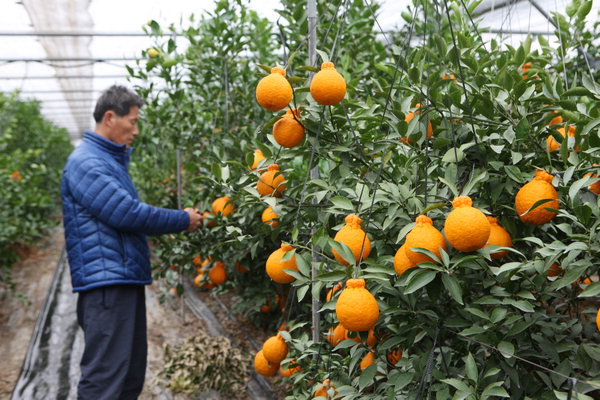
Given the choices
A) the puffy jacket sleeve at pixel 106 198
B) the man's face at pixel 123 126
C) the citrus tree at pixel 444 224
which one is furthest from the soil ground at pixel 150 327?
the citrus tree at pixel 444 224

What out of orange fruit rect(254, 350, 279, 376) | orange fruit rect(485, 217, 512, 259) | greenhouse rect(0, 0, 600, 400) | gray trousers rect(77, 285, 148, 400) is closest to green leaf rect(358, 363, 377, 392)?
greenhouse rect(0, 0, 600, 400)

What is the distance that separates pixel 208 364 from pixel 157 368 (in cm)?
59

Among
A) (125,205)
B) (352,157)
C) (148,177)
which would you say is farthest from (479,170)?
(148,177)

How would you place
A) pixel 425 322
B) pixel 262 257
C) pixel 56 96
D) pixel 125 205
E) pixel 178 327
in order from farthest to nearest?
pixel 56 96, pixel 178 327, pixel 262 257, pixel 125 205, pixel 425 322

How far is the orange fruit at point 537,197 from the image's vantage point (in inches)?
40.7

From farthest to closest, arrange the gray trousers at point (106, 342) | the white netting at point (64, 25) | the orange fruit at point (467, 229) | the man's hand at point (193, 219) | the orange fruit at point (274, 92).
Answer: the white netting at point (64, 25) < the man's hand at point (193, 219) < the gray trousers at point (106, 342) < the orange fruit at point (274, 92) < the orange fruit at point (467, 229)

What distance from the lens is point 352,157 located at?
132 centimetres

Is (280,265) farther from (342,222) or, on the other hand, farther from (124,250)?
(124,250)

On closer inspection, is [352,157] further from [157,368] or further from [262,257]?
[157,368]

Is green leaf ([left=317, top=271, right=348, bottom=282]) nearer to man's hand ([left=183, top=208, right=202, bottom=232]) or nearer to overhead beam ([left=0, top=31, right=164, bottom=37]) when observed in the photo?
man's hand ([left=183, top=208, right=202, bottom=232])

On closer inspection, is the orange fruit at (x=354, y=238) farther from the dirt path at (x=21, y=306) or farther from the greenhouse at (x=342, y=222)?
the dirt path at (x=21, y=306)

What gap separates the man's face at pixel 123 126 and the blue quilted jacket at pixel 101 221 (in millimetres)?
54

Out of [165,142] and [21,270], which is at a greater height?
[165,142]

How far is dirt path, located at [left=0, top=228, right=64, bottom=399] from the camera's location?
11.5ft
